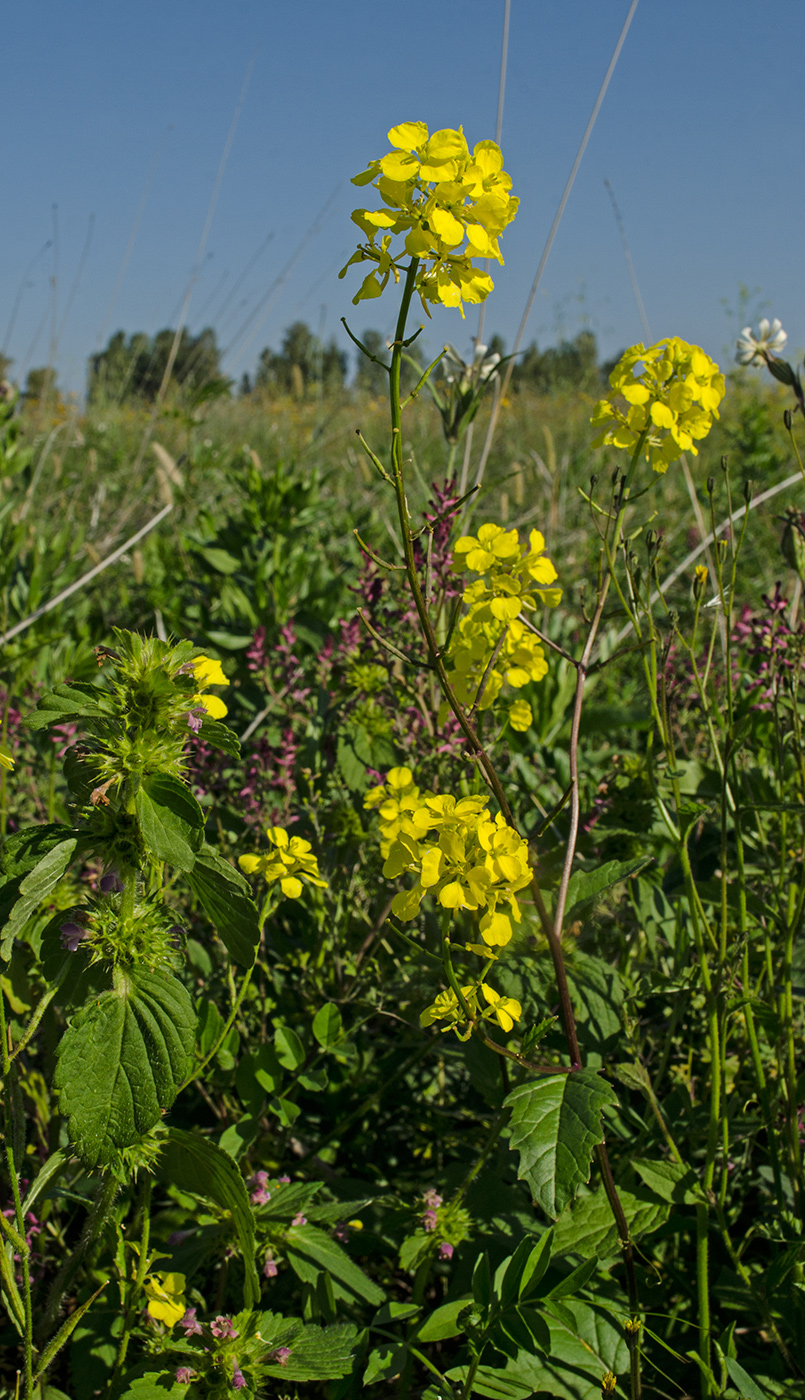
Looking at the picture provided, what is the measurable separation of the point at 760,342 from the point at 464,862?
1.29 m

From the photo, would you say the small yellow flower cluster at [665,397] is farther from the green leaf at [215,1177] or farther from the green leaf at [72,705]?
the green leaf at [215,1177]

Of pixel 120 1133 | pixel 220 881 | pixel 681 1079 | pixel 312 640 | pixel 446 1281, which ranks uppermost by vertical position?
pixel 312 640

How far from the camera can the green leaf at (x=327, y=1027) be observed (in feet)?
4.04

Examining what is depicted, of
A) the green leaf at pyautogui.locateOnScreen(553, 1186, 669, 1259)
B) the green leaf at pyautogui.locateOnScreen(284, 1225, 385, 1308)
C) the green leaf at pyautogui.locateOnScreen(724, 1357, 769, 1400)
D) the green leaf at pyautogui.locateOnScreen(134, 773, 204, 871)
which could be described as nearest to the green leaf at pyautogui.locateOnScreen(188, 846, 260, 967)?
the green leaf at pyautogui.locateOnScreen(134, 773, 204, 871)

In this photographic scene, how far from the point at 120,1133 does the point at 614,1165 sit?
2.73 feet

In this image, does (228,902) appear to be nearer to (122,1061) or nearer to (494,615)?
(122,1061)

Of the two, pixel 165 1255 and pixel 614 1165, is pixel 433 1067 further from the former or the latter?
pixel 165 1255

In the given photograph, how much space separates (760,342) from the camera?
1.66 m

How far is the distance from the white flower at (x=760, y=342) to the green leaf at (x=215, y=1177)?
1549mm

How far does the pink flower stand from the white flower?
168cm

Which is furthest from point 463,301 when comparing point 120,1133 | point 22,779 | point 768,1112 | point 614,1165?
point 22,779

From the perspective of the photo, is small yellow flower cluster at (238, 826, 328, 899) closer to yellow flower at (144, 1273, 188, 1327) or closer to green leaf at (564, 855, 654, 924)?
green leaf at (564, 855, 654, 924)

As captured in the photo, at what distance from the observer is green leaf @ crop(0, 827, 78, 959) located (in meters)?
0.80

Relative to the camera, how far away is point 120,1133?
82 centimetres
